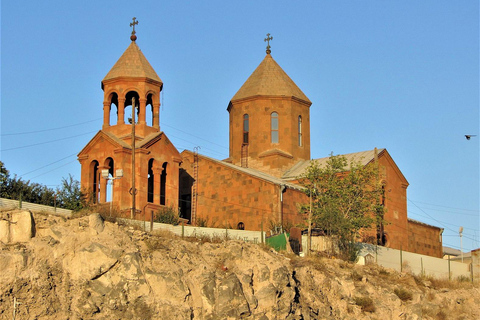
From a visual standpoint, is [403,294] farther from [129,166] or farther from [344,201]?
[129,166]

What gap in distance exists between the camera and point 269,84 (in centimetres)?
4172

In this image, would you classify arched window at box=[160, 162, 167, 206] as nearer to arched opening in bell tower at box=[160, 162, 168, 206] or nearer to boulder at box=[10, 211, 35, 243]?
arched opening in bell tower at box=[160, 162, 168, 206]

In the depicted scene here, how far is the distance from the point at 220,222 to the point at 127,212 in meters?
5.25

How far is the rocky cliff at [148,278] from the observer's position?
19.7 m

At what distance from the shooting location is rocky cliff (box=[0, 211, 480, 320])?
64.7 ft

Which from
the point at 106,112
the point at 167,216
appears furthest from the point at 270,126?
the point at 167,216

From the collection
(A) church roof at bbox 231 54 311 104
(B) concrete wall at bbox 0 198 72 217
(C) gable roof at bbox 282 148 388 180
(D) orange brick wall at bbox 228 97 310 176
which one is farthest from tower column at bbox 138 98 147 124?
(B) concrete wall at bbox 0 198 72 217

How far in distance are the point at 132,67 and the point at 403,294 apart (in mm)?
15542

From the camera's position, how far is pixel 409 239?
40.5 meters

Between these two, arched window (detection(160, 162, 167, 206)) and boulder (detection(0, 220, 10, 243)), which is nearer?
boulder (detection(0, 220, 10, 243))

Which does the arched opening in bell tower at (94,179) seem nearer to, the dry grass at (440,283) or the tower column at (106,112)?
the tower column at (106,112)

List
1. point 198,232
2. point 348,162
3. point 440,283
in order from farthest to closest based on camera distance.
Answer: point 348,162 < point 440,283 < point 198,232

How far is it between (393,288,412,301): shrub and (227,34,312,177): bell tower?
42.6 feet

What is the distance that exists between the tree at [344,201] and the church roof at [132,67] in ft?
27.5
